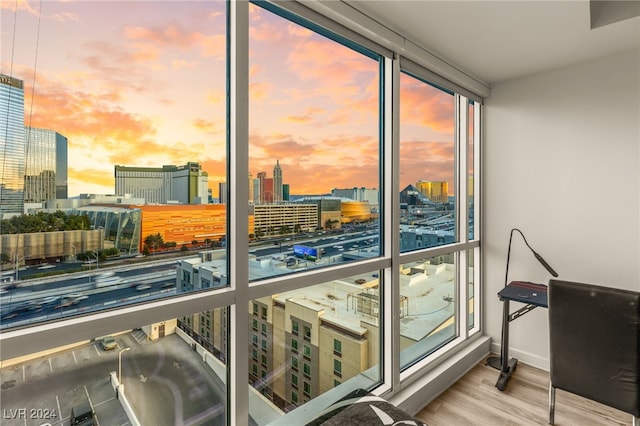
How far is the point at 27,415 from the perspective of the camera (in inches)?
41.1

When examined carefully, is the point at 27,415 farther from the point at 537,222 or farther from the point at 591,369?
the point at 537,222

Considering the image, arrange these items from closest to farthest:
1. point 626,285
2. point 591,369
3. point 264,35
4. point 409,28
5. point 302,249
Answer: point 264,35 → point 302,249 → point 591,369 → point 409,28 → point 626,285

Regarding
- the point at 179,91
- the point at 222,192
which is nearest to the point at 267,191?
the point at 222,192

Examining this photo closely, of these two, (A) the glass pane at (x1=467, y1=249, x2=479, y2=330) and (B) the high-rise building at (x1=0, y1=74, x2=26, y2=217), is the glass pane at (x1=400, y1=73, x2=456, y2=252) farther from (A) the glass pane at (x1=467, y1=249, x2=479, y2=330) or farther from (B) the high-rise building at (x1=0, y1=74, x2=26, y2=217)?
(B) the high-rise building at (x1=0, y1=74, x2=26, y2=217)

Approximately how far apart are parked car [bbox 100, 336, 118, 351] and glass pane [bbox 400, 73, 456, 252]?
6.07 ft

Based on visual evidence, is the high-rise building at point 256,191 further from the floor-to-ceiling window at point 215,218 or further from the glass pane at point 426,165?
the glass pane at point 426,165

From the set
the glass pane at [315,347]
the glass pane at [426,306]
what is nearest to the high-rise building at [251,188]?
the glass pane at [315,347]

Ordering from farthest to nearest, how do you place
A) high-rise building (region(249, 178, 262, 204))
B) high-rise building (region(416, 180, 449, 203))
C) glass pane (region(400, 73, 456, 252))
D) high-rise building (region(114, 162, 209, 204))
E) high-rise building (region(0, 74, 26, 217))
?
high-rise building (region(416, 180, 449, 203)), glass pane (region(400, 73, 456, 252)), high-rise building (region(249, 178, 262, 204)), high-rise building (region(114, 162, 209, 204)), high-rise building (region(0, 74, 26, 217))

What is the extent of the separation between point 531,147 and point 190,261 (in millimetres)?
3099

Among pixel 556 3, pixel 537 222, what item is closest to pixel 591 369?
pixel 537 222

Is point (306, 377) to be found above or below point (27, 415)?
below

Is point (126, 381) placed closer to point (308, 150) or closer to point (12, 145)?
point (12, 145)

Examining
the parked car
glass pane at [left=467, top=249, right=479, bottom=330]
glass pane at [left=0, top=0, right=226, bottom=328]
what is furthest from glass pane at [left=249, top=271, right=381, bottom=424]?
glass pane at [left=467, top=249, right=479, bottom=330]

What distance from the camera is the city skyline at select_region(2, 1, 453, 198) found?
1.07 m
